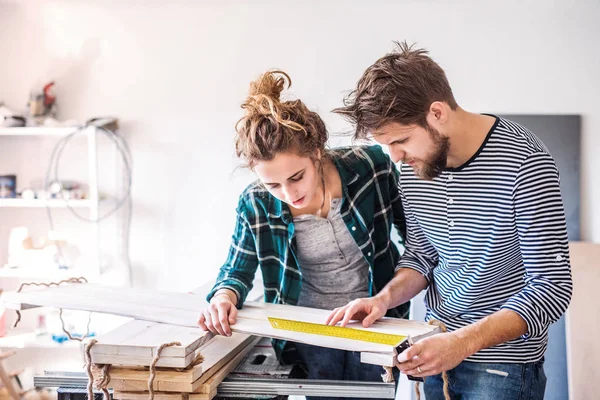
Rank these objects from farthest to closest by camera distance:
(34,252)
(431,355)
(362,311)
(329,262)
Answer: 1. (34,252)
2. (329,262)
3. (362,311)
4. (431,355)

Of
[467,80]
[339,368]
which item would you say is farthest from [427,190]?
[467,80]

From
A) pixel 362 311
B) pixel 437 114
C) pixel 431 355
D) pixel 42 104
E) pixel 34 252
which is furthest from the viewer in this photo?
pixel 42 104

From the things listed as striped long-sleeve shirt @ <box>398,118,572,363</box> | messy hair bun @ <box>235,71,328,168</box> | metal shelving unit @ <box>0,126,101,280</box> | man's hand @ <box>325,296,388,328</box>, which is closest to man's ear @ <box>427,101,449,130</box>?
striped long-sleeve shirt @ <box>398,118,572,363</box>

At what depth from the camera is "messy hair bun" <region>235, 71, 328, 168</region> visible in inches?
56.9

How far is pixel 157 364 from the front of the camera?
1343 mm

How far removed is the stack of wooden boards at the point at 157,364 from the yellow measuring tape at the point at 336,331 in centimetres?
18

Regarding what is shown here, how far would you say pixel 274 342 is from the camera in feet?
5.46

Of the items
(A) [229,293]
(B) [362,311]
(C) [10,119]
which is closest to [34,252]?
(C) [10,119]

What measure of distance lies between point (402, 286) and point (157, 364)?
1.93 ft

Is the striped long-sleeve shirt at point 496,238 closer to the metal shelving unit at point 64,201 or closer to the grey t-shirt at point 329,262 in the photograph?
the grey t-shirt at point 329,262

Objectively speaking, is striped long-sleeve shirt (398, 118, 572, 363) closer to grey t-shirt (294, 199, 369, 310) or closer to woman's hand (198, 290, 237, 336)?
grey t-shirt (294, 199, 369, 310)

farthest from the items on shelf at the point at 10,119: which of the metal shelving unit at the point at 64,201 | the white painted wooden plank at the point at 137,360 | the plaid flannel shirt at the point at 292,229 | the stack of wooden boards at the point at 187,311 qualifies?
the white painted wooden plank at the point at 137,360

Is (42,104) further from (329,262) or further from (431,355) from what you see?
(431,355)

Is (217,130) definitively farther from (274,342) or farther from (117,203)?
(274,342)
